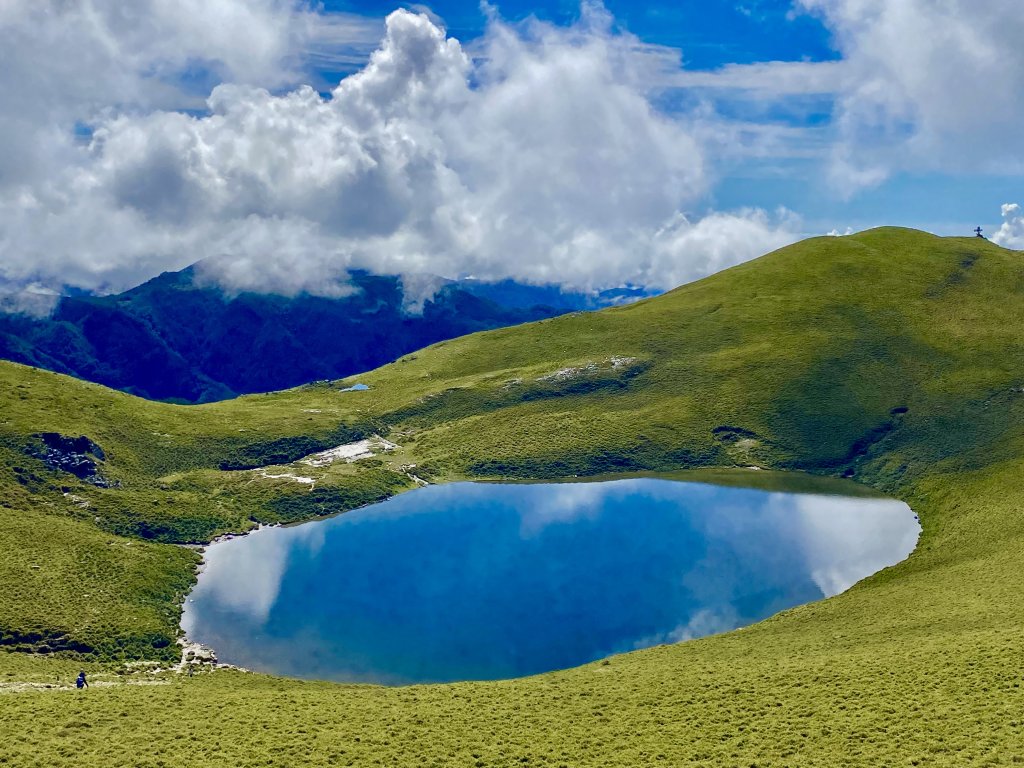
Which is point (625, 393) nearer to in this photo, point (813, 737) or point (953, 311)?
point (953, 311)

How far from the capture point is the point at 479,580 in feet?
309

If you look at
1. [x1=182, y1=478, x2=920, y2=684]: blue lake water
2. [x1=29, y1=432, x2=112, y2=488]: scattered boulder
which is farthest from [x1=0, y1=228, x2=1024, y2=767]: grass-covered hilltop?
[x1=182, y1=478, x2=920, y2=684]: blue lake water

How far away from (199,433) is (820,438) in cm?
11767

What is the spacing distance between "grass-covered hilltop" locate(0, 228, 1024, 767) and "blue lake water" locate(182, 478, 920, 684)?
5713mm

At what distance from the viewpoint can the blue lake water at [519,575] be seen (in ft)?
253

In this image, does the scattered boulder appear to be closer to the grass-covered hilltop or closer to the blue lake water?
the grass-covered hilltop

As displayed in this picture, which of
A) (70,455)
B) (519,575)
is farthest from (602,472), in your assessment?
(70,455)

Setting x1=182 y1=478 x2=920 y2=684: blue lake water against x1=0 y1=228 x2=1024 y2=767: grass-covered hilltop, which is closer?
x1=0 y1=228 x2=1024 y2=767: grass-covered hilltop

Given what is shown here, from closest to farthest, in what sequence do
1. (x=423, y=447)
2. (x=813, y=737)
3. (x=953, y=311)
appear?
(x=813, y=737)
(x=423, y=447)
(x=953, y=311)

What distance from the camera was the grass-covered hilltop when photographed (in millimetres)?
46375

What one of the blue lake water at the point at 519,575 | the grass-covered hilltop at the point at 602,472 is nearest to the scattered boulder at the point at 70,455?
the grass-covered hilltop at the point at 602,472

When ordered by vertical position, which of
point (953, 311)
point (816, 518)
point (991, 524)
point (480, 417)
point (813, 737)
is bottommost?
point (813, 737)

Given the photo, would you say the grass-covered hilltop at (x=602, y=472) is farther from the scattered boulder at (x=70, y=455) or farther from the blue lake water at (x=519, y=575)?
the blue lake water at (x=519, y=575)

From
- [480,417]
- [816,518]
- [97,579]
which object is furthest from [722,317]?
[97,579]
